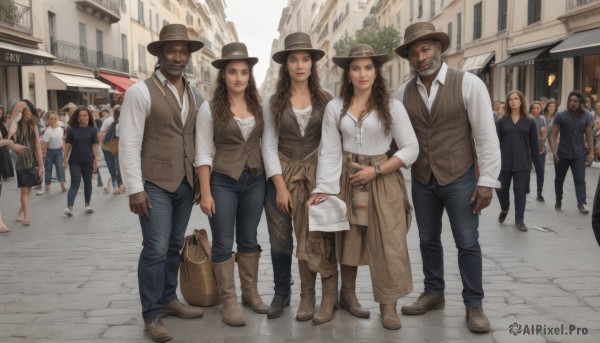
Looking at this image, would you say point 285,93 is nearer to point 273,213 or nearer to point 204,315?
point 273,213

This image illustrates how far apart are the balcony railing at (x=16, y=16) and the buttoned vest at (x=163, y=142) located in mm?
18153

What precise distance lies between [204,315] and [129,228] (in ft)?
13.0

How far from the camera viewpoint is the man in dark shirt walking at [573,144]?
29.1 ft

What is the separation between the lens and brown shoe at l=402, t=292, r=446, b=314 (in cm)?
433

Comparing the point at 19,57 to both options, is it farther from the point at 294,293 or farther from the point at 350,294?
the point at 350,294

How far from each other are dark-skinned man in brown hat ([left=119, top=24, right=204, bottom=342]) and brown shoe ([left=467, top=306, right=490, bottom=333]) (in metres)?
1.94

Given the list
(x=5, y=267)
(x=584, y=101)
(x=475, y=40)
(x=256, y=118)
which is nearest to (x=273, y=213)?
(x=256, y=118)

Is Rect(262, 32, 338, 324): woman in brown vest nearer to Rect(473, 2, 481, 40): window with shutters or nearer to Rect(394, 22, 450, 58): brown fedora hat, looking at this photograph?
Rect(394, 22, 450, 58): brown fedora hat

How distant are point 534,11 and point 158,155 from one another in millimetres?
21133

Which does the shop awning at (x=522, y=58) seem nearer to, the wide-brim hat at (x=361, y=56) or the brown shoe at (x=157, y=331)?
the wide-brim hat at (x=361, y=56)

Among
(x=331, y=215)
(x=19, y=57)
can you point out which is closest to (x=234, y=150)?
(x=331, y=215)

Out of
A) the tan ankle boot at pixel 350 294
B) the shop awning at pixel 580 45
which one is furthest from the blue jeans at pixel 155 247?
the shop awning at pixel 580 45

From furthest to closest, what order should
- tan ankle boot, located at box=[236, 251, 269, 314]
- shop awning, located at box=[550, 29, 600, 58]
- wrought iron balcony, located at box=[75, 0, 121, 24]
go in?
wrought iron balcony, located at box=[75, 0, 121, 24] < shop awning, located at box=[550, 29, 600, 58] < tan ankle boot, located at box=[236, 251, 269, 314]

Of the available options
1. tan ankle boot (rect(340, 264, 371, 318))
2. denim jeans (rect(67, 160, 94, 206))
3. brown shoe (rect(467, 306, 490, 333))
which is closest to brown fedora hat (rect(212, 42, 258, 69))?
tan ankle boot (rect(340, 264, 371, 318))
